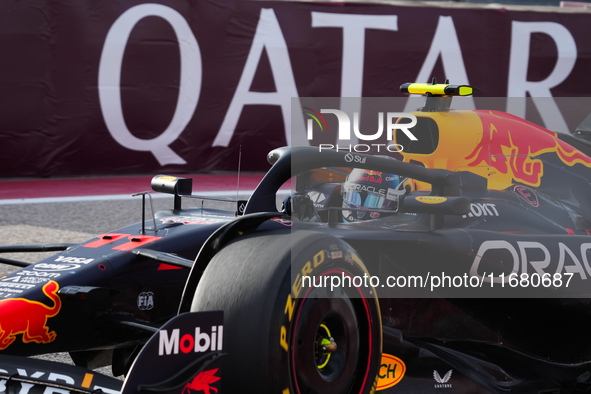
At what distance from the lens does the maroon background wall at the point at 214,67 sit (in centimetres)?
954

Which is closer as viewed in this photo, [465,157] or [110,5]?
[465,157]

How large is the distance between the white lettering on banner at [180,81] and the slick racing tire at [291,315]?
25.0 feet

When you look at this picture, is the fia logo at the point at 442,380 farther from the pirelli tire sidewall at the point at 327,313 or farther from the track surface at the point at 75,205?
the track surface at the point at 75,205

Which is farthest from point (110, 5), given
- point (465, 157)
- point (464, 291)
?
point (464, 291)

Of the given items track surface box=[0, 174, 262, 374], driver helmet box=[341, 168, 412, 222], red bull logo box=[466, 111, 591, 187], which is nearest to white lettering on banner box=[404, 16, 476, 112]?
track surface box=[0, 174, 262, 374]

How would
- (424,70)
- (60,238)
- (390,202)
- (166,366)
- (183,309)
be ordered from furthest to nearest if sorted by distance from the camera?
(424,70) < (60,238) < (390,202) < (183,309) < (166,366)

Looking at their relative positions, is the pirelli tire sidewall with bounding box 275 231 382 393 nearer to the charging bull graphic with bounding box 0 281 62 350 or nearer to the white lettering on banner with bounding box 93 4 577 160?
the charging bull graphic with bounding box 0 281 62 350

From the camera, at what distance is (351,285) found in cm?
261

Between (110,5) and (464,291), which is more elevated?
(110,5)

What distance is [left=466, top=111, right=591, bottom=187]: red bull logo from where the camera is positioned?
384 cm

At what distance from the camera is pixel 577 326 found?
11.0ft

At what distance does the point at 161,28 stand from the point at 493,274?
301 inches

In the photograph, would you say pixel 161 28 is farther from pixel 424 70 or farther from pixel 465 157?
pixel 465 157

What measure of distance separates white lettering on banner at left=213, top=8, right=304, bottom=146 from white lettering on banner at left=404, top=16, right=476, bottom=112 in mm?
1722
